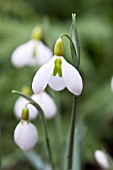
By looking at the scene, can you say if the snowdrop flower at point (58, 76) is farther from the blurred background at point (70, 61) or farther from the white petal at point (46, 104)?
the blurred background at point (70, 61)

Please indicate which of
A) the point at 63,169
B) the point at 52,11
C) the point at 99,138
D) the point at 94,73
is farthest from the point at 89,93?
the point at 63,169

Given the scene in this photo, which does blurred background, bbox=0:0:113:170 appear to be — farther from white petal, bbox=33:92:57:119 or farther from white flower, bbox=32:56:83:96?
white flower, bbox=32:56:83:96

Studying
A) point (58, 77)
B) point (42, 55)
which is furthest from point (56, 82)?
point (42, 55)

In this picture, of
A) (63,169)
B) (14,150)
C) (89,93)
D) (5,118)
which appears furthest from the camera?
(89,93)

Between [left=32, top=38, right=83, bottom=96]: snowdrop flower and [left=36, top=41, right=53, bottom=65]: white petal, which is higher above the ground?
[left=32, top=38, right=83, bottom=96]: snowdrop flower

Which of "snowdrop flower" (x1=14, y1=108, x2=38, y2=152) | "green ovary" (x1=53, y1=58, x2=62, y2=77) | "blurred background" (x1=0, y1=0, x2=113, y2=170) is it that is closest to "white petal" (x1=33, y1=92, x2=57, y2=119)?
"snowdrop flower" (x1=14, y1=108, x2=38, y2=152)

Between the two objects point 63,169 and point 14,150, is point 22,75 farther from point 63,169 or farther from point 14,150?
point 63,169

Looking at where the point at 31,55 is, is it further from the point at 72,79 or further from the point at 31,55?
the point at 72,79

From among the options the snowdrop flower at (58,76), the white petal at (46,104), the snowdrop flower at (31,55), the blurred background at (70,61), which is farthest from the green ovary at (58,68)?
the blurred background at (70,61)
